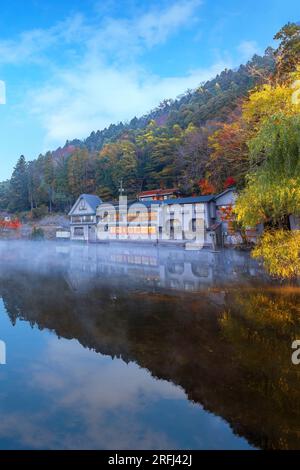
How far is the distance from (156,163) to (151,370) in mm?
36384

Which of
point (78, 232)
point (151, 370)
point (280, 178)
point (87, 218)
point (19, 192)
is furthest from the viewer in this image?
point (19, 192)

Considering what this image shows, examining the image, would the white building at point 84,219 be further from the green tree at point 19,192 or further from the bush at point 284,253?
the bush at point 284,253

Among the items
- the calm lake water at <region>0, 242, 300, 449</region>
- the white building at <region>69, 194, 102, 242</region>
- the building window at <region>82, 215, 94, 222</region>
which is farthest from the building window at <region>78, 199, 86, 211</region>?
the calm lake water at <region>0, 242, 300, 449</region>

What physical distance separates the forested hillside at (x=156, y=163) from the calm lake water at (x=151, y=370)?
47.6 feet

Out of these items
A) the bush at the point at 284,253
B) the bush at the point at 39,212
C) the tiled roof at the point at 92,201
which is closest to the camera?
the bush at the point at 284,253

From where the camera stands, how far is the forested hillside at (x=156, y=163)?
1137 inches

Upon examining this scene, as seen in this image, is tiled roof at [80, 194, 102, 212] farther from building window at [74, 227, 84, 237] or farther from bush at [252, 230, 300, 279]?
bush at [252, 230, 300, 279]

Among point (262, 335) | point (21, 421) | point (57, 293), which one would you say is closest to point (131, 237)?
point (57, 293)

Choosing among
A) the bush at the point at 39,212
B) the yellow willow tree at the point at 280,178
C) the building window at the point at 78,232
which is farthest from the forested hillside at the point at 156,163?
the yellow willow tree at the point at 280,178

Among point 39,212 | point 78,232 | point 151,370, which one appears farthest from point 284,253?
point 39,212

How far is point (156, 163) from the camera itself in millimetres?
38844

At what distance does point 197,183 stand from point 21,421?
29039mm

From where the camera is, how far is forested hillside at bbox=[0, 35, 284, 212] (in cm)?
2888

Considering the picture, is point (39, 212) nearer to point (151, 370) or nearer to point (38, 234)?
point (38, 234)
